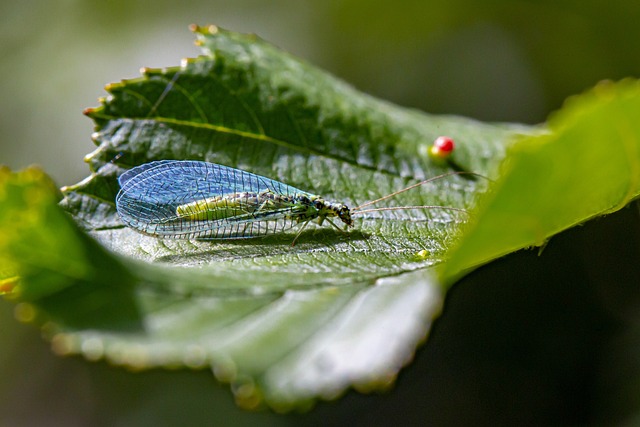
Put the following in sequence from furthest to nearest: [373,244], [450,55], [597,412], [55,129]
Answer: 1. [450,55]
2. [55,129]
3. [597,412]
4. [373,244]

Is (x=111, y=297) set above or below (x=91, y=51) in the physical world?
above

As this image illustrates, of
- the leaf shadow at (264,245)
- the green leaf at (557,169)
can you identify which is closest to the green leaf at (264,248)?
the leaf shadow at (264,245)

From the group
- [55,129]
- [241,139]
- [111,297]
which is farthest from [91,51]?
[111,297]

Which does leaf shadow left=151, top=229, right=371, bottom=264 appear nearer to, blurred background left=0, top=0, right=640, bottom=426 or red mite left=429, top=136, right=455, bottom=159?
red mite left=429, top=136, right=455, bottom=159

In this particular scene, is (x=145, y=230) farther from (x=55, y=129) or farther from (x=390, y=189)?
(x=55, y=129)

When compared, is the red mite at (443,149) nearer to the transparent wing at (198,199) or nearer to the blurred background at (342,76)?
the transparent wing at (198,199)

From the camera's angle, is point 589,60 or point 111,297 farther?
point 589,60

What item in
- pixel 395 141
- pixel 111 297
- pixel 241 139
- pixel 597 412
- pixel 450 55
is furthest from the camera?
pixel 450 55
